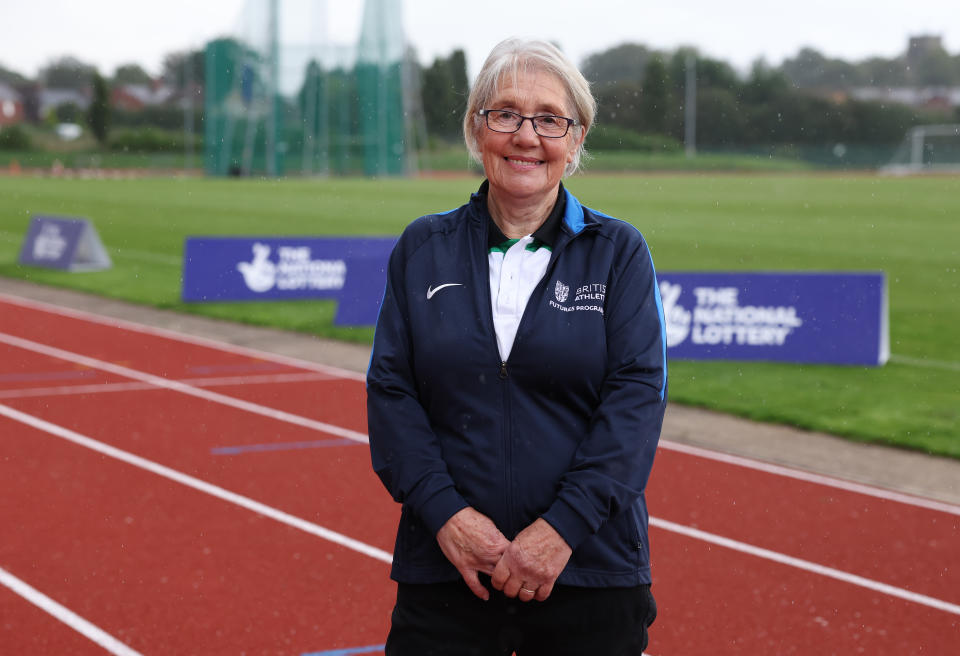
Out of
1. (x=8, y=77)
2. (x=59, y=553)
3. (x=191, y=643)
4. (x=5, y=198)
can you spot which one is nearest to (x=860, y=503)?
(x=191, y=643)

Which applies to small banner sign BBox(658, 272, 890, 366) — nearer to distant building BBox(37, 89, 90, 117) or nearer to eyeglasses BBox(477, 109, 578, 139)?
eyeglasses BBox(477, 109, 578, 139)

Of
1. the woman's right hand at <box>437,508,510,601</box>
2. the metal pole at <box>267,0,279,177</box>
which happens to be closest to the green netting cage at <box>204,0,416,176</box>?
the metal pole at <box>267,0,279,177</box>

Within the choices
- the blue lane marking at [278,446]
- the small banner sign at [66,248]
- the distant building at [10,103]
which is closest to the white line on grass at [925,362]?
the blue lane marking at [278,446]

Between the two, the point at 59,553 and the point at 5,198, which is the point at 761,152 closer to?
the point at 5,198

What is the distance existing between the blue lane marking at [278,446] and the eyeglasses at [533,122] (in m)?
5.51

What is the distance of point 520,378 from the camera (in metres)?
2.23

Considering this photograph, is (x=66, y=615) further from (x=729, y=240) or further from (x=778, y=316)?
(x=729, y=240)

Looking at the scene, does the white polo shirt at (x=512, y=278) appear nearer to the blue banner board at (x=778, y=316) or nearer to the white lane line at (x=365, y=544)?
the white lane line at (x=365, y=544)

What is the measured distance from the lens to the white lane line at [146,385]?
9367 mm

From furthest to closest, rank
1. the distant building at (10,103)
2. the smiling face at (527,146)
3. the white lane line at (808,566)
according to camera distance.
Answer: the distant building at (10,103), the white lane line at (808,566), the smiling face at (527,146)

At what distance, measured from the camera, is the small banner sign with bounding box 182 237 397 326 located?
1502 centimetres

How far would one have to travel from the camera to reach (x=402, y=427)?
229 centimetres

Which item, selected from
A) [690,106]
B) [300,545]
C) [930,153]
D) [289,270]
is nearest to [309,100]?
[690,106]

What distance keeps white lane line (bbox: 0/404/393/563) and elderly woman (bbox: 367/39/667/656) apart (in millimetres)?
3052
